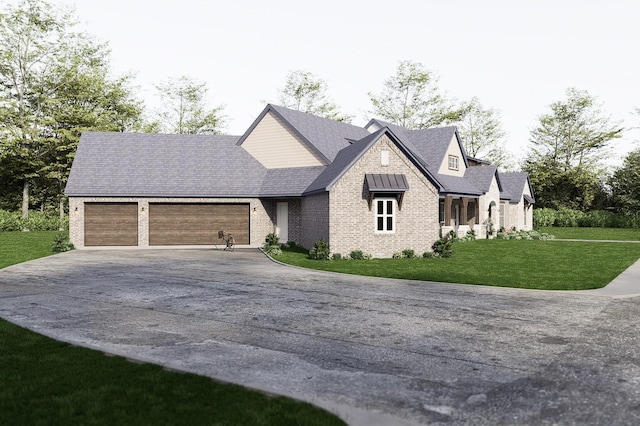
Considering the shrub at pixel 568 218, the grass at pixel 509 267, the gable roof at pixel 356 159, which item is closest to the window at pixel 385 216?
the grass at pixel 509 267

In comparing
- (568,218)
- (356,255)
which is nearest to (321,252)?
(356,255)

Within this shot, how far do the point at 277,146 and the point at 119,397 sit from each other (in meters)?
25.8

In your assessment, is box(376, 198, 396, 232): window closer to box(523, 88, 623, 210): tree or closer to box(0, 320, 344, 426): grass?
box(0, 320, 344, 426): grass

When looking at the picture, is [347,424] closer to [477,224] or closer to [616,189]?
[477,224]

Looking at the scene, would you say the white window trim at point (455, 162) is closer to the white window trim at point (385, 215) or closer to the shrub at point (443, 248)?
the shrub at point (443, 248)

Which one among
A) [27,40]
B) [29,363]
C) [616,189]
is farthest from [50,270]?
[616,189]

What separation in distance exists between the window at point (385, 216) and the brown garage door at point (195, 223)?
9917 millimetres

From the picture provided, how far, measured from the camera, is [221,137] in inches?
1314

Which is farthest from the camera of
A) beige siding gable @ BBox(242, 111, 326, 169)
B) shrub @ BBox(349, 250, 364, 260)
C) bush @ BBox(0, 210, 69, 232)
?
bush @ BBox(0, 210, 69, 232)

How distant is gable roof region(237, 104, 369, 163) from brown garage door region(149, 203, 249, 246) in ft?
18.3

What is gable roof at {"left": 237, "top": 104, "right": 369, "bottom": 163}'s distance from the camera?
28.7m

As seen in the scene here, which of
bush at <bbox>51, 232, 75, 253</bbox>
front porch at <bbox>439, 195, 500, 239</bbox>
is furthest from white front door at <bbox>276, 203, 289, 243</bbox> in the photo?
bush at <bbox>51, 232, 75, 253</bbox>

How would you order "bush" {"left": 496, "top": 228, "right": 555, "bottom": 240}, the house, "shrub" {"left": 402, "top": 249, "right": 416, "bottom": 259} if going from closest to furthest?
1. the house
2. "shrub" {"left": 402, "top": 249, "right": 416, "bottom": 259}
3. "bush" {"left": 496, "top": 228, "right": 555, "bottom": 240}

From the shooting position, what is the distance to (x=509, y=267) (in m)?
19.2
